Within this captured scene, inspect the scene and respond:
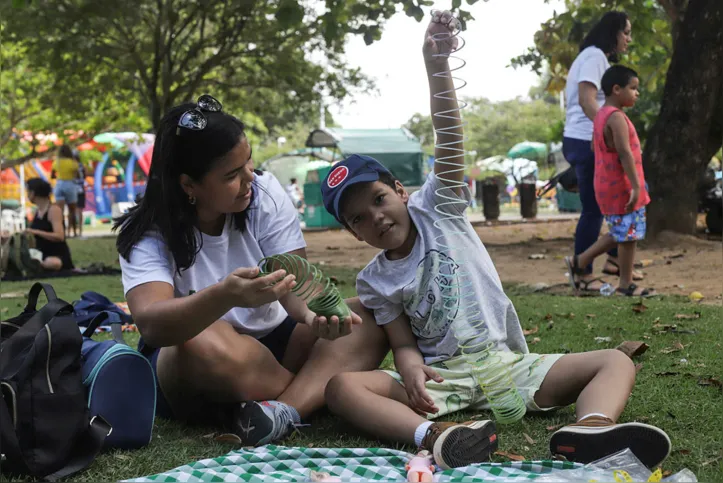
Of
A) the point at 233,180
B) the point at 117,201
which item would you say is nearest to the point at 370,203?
the point at 233,180

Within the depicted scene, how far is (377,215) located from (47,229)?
7.45 m

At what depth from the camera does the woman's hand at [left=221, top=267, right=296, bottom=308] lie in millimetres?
2326

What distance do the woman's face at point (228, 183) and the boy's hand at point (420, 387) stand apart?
2.74 ft

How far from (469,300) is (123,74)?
1461 centimetres

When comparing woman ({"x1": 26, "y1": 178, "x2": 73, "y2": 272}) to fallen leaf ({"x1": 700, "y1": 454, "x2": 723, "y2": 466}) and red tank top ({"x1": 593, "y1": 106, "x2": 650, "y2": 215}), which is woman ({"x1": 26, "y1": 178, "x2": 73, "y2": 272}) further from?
fallen leaf ({"x1": 700, "y1": 454, "x2": 723, "y2": 466})

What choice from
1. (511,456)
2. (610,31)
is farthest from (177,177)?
(610,31)

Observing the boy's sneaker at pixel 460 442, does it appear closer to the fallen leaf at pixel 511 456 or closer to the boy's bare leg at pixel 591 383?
the fallen leaf at pixel 511 456

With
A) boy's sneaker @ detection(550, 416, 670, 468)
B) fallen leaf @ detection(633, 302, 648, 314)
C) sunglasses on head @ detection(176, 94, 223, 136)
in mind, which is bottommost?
fallen leaf @ detection(633, 302, 648, 314)

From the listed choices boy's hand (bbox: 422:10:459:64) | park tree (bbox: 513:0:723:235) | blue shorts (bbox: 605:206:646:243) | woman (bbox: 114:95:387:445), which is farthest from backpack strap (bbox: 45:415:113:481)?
park tree (bbox: 513:0:723:235)

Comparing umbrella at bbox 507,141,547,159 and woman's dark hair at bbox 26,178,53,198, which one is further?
umbrella at bbox 507,141,547,159

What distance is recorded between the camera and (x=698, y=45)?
8523 mm

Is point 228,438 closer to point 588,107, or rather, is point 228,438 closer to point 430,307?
point 430,307

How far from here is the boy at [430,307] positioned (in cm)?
270

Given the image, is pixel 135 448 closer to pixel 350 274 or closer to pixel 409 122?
pixel 350 274
